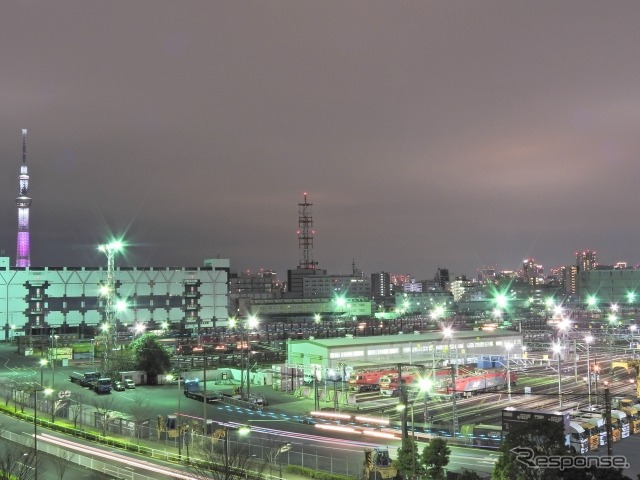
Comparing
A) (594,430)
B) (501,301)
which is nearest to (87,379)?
(594,430)

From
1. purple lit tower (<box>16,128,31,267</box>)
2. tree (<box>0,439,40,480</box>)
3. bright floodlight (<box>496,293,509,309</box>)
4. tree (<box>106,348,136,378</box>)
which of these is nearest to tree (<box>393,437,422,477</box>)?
tree (<box>0,439,40,480</box>)

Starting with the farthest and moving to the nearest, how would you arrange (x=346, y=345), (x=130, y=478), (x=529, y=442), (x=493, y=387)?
(x=346, y=345)
(x=493, y=387)
(x=130, y=478)
(x=529, y=442)

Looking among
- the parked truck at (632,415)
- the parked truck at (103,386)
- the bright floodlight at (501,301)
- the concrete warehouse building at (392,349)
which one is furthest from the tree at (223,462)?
the bright floodlight at (501,301)

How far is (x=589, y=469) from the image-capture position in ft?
34.6

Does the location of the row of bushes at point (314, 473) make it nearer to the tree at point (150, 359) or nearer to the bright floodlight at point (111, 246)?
the tree at point (150, 359)

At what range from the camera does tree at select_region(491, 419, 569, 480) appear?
1260 centimetres

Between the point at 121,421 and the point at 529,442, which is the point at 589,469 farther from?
the point at 121,421

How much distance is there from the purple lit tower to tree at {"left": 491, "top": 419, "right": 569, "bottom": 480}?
315 feet

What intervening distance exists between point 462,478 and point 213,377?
90.0 ft

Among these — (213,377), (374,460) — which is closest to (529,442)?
(374,460)

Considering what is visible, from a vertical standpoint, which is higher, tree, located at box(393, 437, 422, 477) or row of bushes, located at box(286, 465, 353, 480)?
tree, located at box(393, 437, 422, 477)

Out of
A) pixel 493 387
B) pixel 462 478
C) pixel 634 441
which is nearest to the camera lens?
pixel 462 478

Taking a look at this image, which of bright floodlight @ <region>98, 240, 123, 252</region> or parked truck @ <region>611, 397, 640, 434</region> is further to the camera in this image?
bright floodlight @ <region>98, 240, 123, 252</region>

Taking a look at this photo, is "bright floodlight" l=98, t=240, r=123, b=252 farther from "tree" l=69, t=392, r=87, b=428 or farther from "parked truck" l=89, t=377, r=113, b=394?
"tree" l=69, t=392, r=87, b=428
